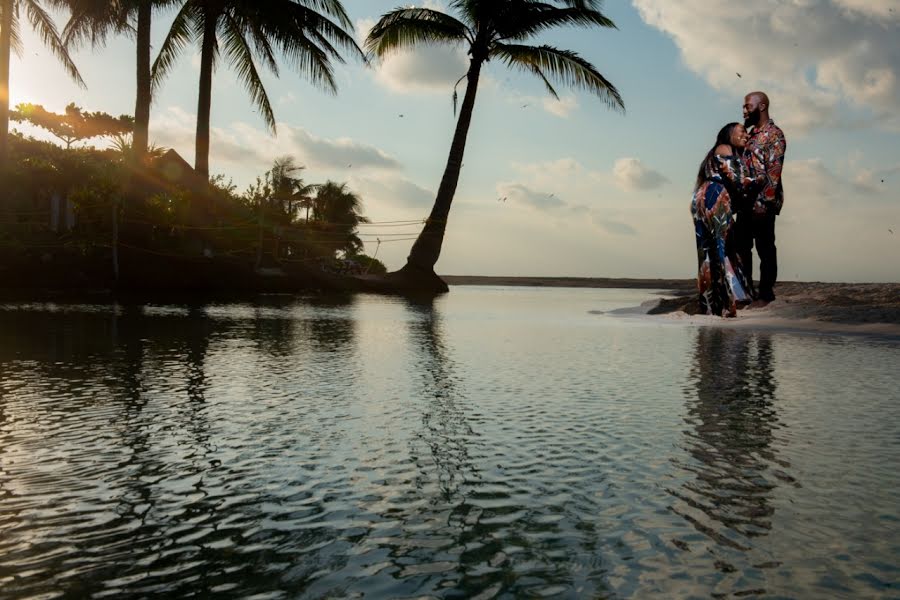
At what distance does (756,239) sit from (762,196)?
96cm

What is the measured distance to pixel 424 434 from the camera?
498 centimetres

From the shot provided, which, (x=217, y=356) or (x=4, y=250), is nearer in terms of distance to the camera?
(x=217, y=356)

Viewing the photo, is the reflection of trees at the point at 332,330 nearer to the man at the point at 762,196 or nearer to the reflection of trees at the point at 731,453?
the reflection of trees at the point at 731,453

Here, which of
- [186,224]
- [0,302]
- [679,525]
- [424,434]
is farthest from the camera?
[186,224]

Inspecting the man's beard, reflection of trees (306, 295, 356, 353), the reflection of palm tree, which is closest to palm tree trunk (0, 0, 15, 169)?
reflection of trees (306, 295, 356, 353)

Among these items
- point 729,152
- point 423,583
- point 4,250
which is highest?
point 729,152

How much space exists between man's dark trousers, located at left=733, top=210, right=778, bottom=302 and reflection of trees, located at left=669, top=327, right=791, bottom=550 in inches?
263

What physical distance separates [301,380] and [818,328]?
1122 centimetres

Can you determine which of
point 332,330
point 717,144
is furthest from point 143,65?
point 717,144

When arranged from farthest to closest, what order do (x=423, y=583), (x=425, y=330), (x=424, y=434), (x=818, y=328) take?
1. (x=818, y=328)
2. (x=425, y=330)
3. (x=424, y=434)
4. (x=423, y=583)

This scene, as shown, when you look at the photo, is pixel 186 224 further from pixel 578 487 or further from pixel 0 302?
pixel 578 487

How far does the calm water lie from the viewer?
2635 mm

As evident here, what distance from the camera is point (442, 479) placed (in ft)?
12.6

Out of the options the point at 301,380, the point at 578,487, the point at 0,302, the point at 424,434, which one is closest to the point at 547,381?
the point at 301,380
